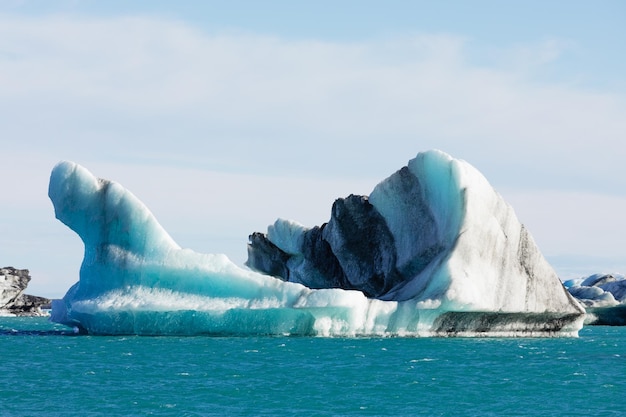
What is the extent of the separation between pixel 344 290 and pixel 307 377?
9.50 meters

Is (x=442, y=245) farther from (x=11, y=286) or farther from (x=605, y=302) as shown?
(x=11, y=286)

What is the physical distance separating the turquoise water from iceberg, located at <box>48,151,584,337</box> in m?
0.71

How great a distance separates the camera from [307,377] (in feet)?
69.4

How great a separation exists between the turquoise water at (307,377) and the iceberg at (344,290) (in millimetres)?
714

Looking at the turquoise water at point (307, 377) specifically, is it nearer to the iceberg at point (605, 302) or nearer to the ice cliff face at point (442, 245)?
the ice cliff face at point (442, 245)

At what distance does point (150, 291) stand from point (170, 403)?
11.8 m

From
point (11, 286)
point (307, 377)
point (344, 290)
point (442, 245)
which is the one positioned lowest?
point (307, 377)

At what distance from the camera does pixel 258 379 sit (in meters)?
20.8

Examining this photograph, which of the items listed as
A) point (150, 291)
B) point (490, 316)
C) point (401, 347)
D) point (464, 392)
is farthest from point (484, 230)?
point (464, 392)

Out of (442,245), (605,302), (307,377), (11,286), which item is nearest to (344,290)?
(442,245)

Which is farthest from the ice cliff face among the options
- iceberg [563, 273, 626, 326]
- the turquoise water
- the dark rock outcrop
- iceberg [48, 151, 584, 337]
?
the dark rock outcrop

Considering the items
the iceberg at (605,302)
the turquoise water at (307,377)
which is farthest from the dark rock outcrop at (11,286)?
the turquoise water at (307,377)

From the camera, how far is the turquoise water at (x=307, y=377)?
17234mm

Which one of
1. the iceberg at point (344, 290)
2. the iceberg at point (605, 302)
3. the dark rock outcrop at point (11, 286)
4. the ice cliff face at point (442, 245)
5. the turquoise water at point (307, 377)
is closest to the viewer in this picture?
the turquoise water at point (307, 377)
